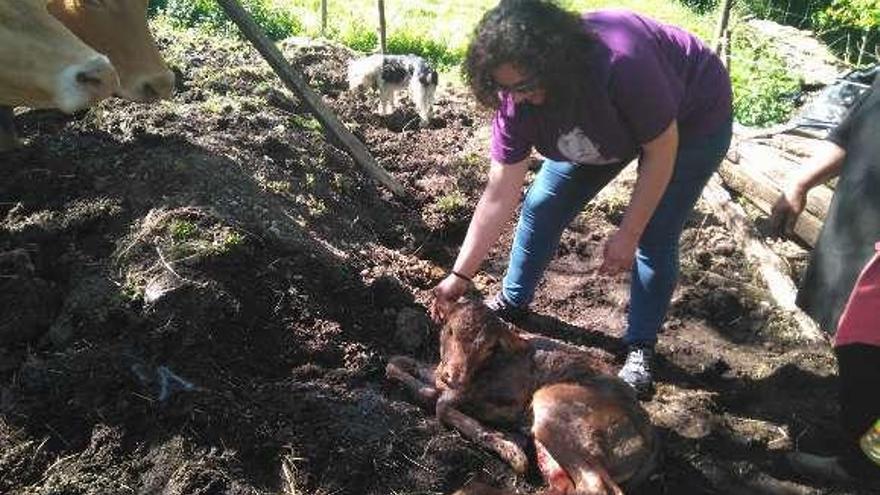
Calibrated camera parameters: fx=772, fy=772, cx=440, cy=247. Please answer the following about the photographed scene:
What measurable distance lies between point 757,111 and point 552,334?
4.31 meters

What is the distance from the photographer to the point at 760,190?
558cm

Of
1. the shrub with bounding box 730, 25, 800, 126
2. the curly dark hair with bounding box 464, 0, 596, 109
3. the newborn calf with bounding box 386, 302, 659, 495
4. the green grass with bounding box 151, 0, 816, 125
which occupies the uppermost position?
the curly dark hair with bounding box 464, 0, 596, 109

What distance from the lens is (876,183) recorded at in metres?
3.01

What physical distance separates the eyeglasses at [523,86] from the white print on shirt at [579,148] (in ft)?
1.38

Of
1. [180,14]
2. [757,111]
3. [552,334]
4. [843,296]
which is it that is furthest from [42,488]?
[180,14]

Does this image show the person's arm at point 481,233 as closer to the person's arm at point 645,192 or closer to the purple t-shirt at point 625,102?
the purple t-shirt at point 625,102

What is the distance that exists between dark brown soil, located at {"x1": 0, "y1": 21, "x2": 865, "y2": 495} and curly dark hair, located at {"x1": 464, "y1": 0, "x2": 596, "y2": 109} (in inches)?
60.0

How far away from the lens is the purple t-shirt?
2.79 meters

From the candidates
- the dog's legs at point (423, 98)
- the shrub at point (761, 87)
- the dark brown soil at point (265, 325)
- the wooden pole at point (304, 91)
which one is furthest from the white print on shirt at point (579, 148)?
the shrub at point (761, 87)

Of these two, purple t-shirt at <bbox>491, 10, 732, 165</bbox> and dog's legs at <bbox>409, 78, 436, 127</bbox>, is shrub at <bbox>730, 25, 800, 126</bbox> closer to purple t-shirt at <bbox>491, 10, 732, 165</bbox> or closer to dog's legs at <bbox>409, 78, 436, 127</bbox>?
dog's legs at <bbox>409, 78, 436, 127</bbox>

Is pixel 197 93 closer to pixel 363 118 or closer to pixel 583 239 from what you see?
pixel 363 118

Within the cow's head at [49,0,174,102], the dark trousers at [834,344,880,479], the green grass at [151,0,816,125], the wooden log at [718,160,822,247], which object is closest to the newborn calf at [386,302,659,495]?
the dark trousers at [834,344,880,479]

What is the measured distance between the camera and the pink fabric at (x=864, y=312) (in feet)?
9.55

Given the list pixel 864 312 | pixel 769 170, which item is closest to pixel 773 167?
pixel 769 170
